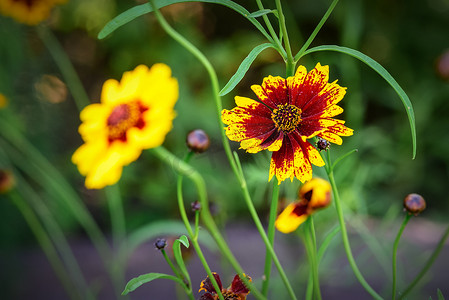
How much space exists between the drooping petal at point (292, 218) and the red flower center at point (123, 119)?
0.37ft

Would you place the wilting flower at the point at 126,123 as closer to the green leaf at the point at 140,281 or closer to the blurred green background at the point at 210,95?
the green leaf at the point at 140,281

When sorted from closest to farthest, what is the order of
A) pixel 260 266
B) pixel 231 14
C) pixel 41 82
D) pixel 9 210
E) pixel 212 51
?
pixel 260 266 → pixel 9 210 → pixel 41 82 → pixel 212 51 → pixel 231 14

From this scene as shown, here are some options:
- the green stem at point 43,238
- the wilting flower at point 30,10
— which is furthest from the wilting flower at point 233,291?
the wilting flower at point 30,10

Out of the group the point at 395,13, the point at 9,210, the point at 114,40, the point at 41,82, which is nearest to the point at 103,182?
the point at 9,210

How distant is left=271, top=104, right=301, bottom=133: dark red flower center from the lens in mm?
261

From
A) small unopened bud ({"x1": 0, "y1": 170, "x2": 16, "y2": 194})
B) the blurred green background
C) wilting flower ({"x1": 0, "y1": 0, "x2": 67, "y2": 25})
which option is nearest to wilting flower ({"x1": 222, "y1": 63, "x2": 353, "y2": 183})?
small unopened bud ({"x1": 0, "y1": 170, "x2": 16, "y2": 194})

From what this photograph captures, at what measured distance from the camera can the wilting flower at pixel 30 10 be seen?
65cm

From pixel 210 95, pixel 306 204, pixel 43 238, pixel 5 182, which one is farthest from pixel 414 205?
pixel 210 95

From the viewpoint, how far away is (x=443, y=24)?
119 cm

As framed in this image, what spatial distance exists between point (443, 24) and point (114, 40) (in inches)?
37.3

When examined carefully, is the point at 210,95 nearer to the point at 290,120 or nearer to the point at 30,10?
the point at 30,10

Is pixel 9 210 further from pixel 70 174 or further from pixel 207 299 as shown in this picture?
pixel 207 299

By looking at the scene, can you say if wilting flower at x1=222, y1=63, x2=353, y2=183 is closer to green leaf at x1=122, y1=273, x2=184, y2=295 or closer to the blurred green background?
green leaf at x1=122, y1=273, x2=184, y2=295

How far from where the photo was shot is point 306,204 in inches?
10.0
